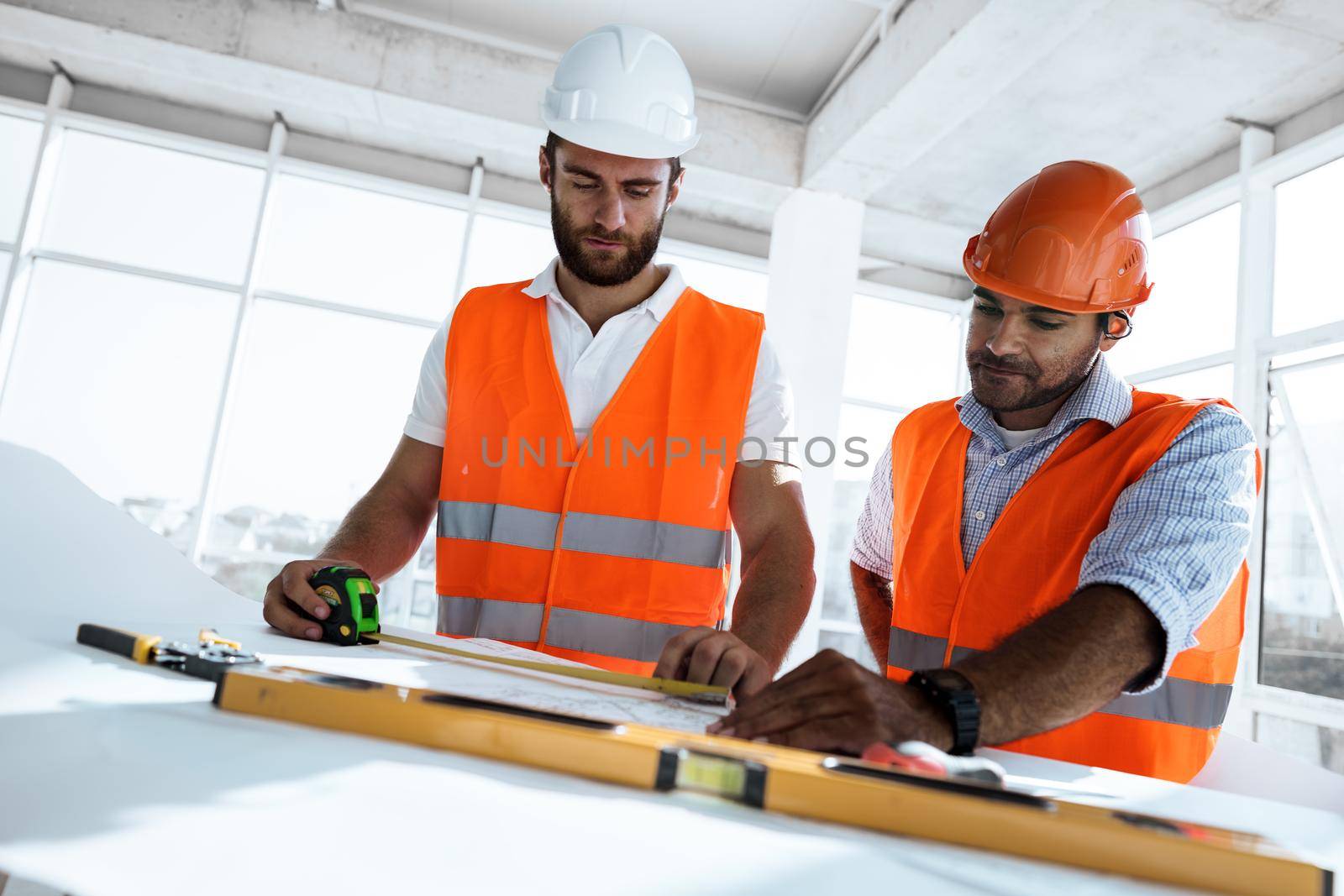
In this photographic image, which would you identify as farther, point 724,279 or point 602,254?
point 724,279

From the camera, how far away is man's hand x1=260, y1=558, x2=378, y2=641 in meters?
1.48

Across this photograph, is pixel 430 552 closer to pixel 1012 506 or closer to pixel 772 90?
pixel 772 90

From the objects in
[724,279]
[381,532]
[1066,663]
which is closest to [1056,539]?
[1066,663]

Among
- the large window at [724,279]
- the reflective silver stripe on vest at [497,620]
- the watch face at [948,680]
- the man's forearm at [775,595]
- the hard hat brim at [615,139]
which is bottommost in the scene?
the reflective silver stripe on vest at [497,620]

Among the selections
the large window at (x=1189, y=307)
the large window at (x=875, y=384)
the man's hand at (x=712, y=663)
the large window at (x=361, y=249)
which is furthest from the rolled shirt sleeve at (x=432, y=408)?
the large window at (x=875, y=384)

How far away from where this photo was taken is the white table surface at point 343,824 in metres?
0.59

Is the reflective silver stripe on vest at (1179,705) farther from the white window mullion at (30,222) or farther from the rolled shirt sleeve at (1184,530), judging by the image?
the white window mullion at (30,222)

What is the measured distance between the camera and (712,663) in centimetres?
137

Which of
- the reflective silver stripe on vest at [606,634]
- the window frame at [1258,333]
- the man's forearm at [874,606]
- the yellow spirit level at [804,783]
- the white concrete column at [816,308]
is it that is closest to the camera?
the yellow spirit level at [804,783]

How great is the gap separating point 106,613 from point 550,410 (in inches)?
37.7

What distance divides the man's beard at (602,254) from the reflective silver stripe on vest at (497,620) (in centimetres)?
77

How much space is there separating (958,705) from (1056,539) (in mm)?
768

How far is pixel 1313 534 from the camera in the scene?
19.8ft

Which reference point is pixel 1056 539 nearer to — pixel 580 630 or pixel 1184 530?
pixel 1184 530
